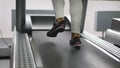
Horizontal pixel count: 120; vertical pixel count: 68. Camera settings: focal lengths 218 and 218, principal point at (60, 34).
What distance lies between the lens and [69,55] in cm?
211

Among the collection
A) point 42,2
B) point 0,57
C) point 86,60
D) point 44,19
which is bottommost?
point 0,57

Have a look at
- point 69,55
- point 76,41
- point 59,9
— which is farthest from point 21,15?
point 69,55

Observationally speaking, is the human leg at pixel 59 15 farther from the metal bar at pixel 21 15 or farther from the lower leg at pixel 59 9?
the metal bar at pixel 21 15

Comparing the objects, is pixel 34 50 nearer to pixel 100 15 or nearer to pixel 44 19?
pixel 44 19

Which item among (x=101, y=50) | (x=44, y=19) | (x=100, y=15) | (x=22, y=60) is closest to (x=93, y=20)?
(x=100, y=15)

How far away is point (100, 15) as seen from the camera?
4703 millimetres

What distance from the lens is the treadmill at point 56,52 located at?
5.97ft

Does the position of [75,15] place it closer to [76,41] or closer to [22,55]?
[76,41]

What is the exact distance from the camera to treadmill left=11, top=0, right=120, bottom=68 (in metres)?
1.82

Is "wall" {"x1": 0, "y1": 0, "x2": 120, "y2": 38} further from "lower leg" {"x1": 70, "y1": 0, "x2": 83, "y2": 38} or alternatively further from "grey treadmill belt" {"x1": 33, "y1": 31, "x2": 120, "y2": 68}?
"lower leg" {"x1": 70, "y1": 0, "x2": 83, "y2": 38}

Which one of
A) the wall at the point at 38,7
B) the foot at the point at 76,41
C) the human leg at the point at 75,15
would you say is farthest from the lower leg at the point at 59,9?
the wall at the point at 38,7

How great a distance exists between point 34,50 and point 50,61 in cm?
31

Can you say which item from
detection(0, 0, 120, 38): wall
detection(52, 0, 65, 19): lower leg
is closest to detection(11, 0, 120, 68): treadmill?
detection(52, 0, 65, 19): lower leg

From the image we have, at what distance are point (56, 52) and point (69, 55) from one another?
16cm
